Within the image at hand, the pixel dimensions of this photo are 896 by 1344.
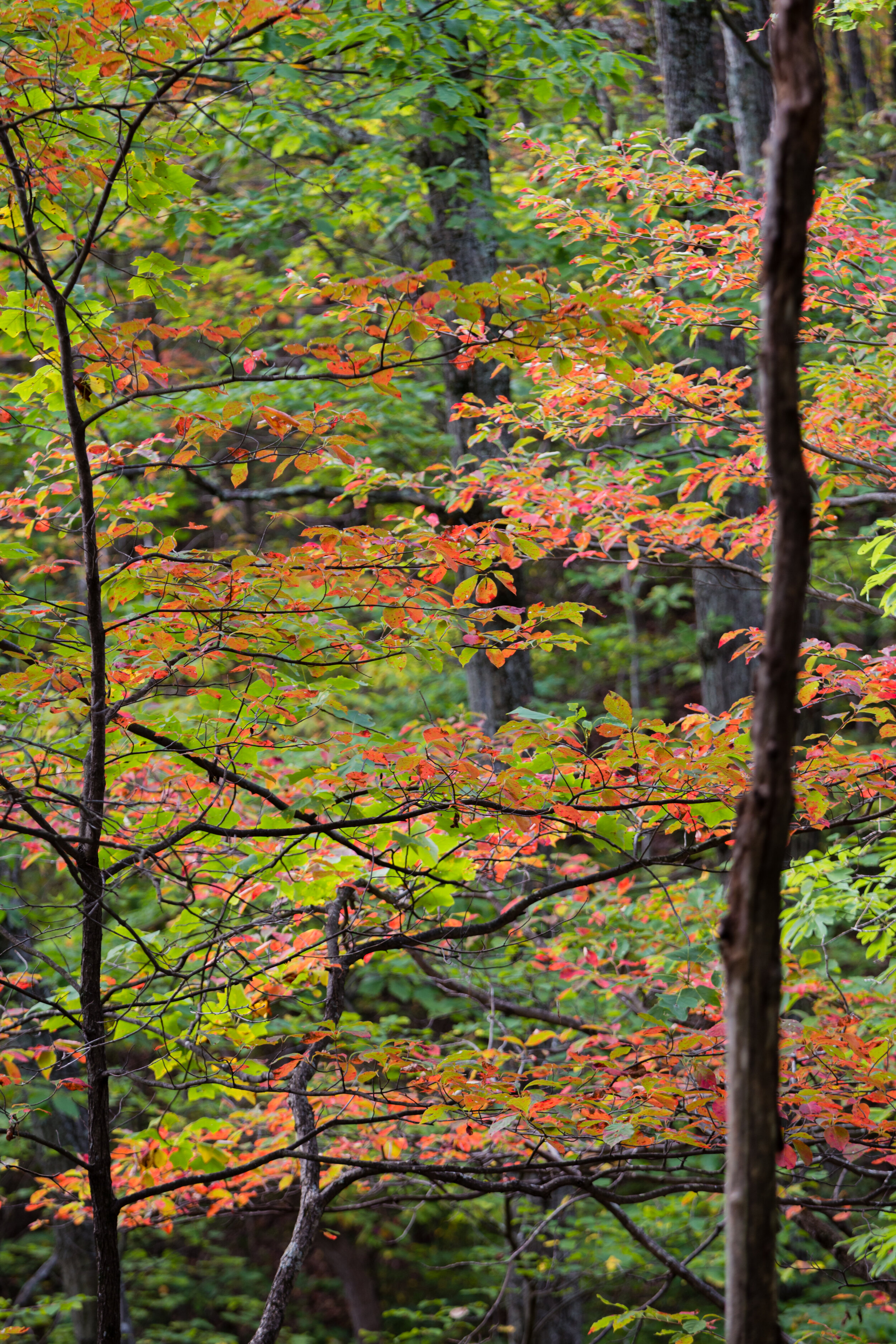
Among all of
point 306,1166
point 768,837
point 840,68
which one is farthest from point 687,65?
point 840,68

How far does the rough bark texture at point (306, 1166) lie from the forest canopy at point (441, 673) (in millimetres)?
18

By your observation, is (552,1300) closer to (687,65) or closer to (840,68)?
(687,65)

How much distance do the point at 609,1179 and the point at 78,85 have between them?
4.38 metres

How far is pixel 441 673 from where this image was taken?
16.1 feet

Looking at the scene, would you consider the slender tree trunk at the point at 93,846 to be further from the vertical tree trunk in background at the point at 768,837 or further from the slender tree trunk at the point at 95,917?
the vertical tree trunk in background at the point at 768,837

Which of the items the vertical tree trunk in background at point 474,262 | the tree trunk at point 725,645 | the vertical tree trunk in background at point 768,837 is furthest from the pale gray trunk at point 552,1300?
the vertical tree trunk in background at point 768,837

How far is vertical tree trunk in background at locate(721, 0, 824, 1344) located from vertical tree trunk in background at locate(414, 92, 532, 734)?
5377mm

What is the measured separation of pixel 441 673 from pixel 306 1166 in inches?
89.5

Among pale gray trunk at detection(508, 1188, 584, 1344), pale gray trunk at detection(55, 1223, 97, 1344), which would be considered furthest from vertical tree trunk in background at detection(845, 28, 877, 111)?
pale gray trunk at detection(55, 1223, 97, 1344)

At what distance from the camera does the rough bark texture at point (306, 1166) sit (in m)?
2.99

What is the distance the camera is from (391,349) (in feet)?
8.32

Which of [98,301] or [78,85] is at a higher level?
[78,85]

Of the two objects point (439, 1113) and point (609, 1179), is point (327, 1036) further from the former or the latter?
point (609, 1179)

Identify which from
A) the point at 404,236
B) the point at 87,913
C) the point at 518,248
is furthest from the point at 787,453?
the point at 404,236
